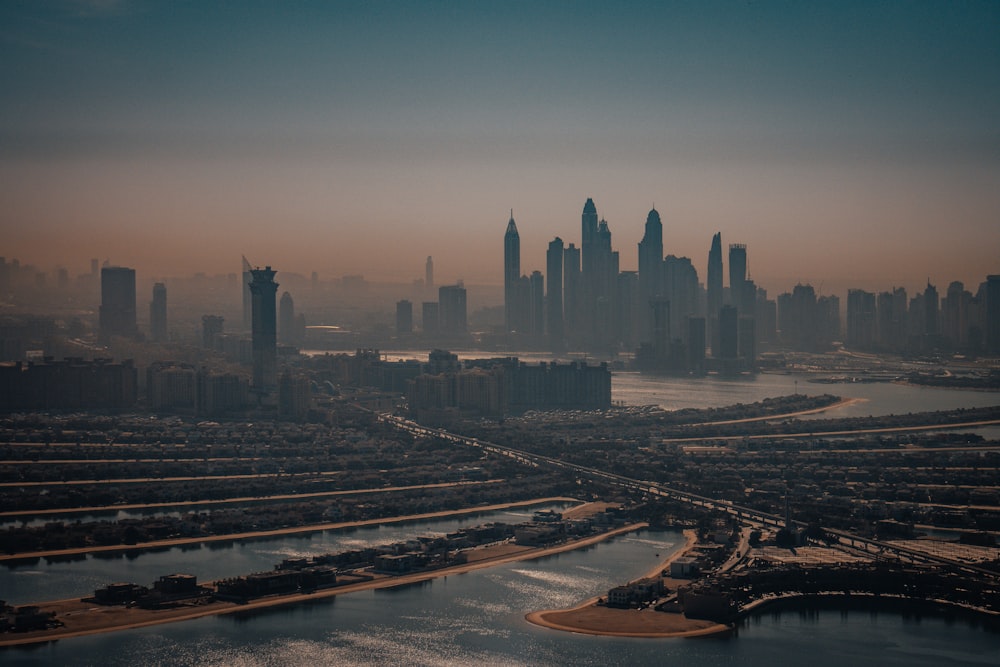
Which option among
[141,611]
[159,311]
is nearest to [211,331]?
[159,311]

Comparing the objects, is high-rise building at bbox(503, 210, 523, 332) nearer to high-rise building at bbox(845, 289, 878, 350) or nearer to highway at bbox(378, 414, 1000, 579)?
high-rise building at bbox(845, 289, 878, 350)

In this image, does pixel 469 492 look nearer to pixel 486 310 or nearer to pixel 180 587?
pixel 180 587

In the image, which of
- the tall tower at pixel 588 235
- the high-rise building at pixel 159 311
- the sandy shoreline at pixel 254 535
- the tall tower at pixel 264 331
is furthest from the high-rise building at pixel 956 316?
the sandy shoreline at pixel 254 535

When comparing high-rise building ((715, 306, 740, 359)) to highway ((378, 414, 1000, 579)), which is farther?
high-rise building ((715, 306, 740, 359))

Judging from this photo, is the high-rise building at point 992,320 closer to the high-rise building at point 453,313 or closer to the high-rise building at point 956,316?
the high-rise building at point 956,316

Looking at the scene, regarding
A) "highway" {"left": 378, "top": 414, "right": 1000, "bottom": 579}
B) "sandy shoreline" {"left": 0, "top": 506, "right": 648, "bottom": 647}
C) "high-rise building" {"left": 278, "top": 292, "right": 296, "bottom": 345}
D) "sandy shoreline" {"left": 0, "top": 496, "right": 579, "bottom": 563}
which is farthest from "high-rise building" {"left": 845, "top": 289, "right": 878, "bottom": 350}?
"sandy shoreline" {"left": 0, "top": 506, "right": 648, "bottom": 647}
